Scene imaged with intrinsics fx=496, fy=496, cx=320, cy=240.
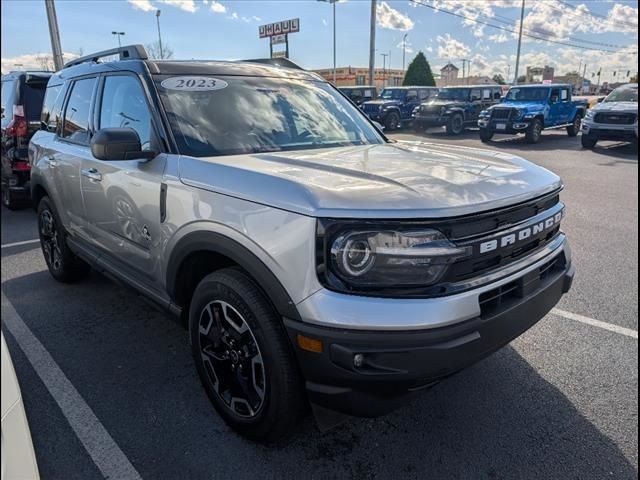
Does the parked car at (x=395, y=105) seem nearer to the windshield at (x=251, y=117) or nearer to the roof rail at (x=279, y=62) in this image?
the roof rail at (x=279, y=62)

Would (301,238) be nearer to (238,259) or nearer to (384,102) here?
(238,259)

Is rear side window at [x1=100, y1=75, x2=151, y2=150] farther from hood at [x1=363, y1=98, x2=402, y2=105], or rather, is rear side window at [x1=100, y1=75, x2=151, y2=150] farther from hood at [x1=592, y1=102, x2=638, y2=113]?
hood at [x1=363, y1=98, x2=402, y2=105]

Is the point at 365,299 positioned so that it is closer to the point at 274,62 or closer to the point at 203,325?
the point at 203,325

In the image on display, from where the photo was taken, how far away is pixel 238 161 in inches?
104

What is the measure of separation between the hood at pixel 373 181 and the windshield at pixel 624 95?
15965 mm

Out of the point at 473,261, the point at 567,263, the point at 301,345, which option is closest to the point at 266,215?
the point at 301,345

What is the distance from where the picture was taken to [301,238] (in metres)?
2.03

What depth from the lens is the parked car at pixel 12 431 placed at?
4.34 ft

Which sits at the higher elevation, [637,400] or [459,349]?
[459,349]

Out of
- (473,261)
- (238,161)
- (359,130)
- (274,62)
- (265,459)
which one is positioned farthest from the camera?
(274,62)

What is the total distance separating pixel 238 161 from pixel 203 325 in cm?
Result: 90

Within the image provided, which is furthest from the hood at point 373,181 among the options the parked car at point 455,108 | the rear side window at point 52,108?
the parked car at point 455,108

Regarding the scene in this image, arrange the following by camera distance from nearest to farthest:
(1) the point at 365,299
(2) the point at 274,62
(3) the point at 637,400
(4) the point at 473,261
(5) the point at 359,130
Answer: (1) the point at 365,299 < (4) the point at 473,261 < (3) the point at 637,400 < (5) the point at 359,130 < (2) the point at 274,62

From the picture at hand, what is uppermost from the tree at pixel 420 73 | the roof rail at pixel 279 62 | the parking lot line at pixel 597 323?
the tree at pixel 420 73
